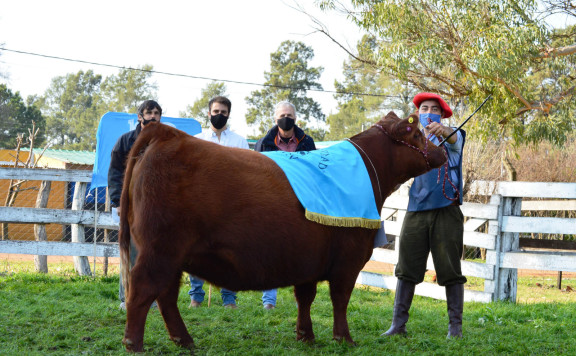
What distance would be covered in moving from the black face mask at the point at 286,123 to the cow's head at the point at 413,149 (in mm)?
1321

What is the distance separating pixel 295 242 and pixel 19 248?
5.93m

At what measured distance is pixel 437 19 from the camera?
50.6ft

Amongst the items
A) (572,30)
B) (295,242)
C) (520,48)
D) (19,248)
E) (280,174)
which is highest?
(572,30)

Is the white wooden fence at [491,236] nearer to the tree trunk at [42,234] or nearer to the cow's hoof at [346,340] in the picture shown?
the tree trunk at [42,234]

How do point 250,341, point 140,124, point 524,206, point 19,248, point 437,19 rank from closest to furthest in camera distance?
point 250,341, point 140,124, point 19,248, point 524,206, point 437,19

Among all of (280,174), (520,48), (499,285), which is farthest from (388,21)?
(280,174)

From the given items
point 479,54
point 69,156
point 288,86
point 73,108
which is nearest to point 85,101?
point 73,108

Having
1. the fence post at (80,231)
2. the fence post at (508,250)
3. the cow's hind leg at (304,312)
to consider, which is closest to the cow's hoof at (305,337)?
the cow's hind leg at (304,312)

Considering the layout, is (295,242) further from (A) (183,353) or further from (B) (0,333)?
(B) (0,333)

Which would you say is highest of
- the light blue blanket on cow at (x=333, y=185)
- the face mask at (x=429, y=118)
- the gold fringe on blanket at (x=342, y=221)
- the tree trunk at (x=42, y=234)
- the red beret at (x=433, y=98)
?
the red beret at (x=433, y=98)

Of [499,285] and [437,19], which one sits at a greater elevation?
[437,19]

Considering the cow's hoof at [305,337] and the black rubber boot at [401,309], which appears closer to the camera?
the cow's hoof at [305,337]

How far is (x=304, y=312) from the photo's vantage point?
5.03 metres

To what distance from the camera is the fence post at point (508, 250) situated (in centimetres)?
774
